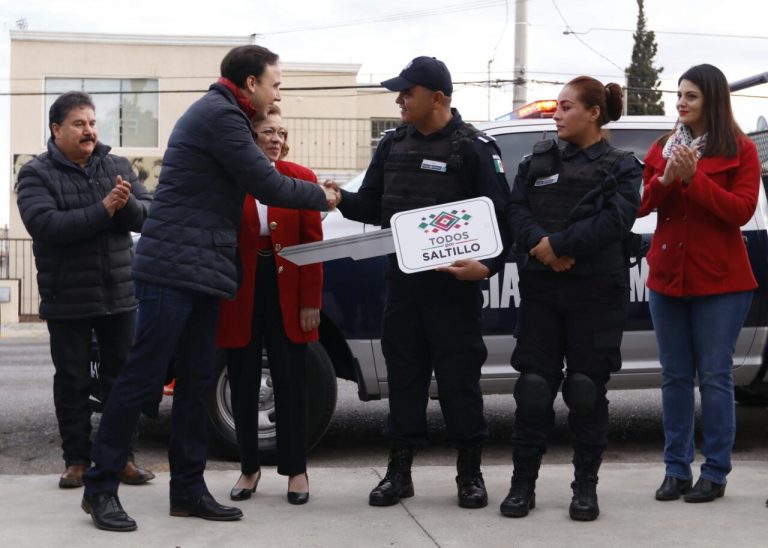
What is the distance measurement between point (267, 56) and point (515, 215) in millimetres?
1268

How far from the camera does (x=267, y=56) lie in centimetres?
475

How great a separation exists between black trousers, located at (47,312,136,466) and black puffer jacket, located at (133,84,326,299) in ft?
3.28

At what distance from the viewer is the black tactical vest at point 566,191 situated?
15.6ft

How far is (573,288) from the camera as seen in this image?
4762 mm

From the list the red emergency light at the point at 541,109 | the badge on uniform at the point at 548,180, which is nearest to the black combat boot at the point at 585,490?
the badge on uniform at the point at 548,180

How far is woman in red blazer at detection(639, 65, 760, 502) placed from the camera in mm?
5043

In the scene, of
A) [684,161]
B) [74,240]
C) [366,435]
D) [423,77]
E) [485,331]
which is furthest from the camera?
[366,435]

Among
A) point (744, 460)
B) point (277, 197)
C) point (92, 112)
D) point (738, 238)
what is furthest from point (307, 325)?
point (744, 460)

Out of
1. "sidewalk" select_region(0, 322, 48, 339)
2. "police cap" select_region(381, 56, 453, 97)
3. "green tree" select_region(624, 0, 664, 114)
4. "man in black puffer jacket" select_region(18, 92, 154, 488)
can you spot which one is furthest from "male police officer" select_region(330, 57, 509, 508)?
"green tree" select_region(624, 0, 664, 114)

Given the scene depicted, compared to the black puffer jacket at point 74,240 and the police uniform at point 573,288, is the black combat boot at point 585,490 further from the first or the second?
the black puffer jacket at point 74,240

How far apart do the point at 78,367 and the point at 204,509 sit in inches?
47.3

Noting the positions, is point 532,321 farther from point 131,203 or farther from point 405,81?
point 131,203

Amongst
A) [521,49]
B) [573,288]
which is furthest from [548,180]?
[521,49]

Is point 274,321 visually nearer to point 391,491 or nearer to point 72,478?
point 391,491
